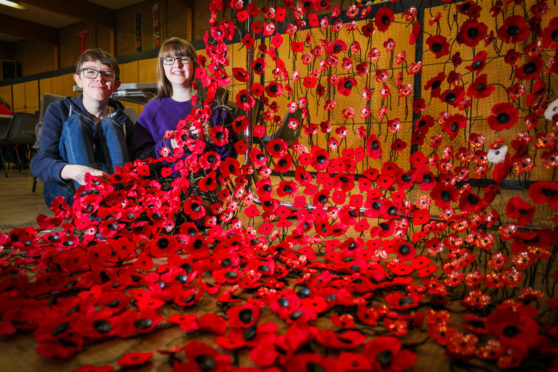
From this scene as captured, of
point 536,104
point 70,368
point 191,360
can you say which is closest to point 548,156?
point 536,104

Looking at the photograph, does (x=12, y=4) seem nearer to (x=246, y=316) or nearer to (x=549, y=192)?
(x=246, y=316)

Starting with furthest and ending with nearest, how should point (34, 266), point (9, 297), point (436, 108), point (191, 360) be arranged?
1. point (436, 108)
2. point (34, 266)
3. point (9, 297)
4. point (191, 360)

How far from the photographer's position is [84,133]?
1319 mm

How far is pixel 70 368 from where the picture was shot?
1.64 ft

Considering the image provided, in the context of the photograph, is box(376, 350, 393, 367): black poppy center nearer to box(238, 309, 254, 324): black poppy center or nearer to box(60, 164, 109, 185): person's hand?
Result: box(238, 309, 254, 324): black poppy center

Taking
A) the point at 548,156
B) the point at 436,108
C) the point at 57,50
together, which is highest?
the point at 57,50

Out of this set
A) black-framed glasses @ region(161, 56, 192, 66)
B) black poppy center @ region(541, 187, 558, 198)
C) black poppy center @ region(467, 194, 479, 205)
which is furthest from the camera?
black-framed glasses @ region(161, 56, 192, 66)

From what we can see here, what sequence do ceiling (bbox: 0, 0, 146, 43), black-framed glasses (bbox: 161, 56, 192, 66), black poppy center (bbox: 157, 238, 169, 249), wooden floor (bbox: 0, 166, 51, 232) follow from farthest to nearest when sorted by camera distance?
ceiling (bbox: 0, 0, 146, 43)
wooden floor (bbox: 0, 166, 51, 232)
black-framed glasses (bbox: 161, 56, 192, 66)
black poppy center (bbox: 157, 238, 169, 249)

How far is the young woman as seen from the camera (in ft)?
4.38

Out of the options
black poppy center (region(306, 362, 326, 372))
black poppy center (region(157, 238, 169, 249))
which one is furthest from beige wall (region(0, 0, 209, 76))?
black poppy center (region(306, 362, 326, 372))

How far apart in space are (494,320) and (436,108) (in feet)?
9.27

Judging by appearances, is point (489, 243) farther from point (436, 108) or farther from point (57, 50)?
point (57, 50)

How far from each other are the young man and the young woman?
98mm

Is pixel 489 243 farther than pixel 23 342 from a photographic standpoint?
Yes
